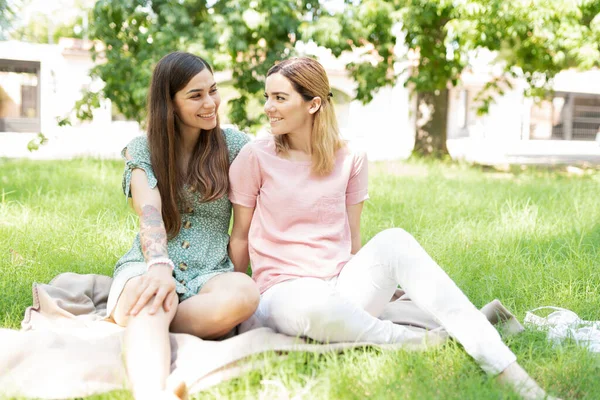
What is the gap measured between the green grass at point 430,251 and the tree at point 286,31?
2.01m

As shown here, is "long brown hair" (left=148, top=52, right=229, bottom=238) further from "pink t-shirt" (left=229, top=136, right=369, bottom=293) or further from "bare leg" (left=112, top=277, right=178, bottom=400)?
"bare leg" (left=112, top=277, right=178, bottom=400)

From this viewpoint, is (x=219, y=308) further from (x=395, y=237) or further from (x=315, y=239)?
(x=395, y=237)

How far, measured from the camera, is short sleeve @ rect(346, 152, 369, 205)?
2922 mm

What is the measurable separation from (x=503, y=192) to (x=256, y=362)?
15.7 feet

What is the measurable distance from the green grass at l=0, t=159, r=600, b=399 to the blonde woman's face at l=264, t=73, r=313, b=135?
976 millimetres

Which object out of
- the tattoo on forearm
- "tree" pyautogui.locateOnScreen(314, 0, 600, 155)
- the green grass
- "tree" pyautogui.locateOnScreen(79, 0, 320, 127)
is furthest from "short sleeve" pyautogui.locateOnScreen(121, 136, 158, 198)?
"tree" pyautogui.locateOnScreen(314, 0, 600, 155)

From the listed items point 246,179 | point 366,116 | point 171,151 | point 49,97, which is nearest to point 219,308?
point 246,179

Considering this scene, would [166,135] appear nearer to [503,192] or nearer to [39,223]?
[39,223]

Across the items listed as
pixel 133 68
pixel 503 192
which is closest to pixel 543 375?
pixel 503 192

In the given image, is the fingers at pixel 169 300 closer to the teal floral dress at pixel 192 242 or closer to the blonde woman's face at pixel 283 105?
the teal floral dress at pixel 192 242

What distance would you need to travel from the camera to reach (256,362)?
2.28 meters

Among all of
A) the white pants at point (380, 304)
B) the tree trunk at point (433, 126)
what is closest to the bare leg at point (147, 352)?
the white pants at point (380, 304)

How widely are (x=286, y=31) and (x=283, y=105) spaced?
6535mm

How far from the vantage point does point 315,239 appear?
2.76 meters
